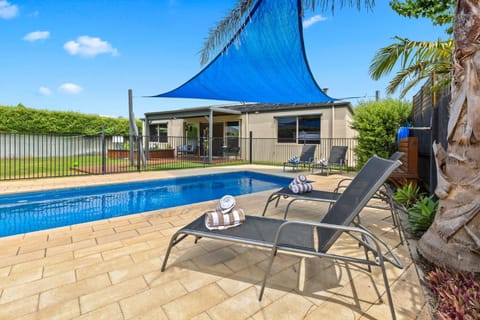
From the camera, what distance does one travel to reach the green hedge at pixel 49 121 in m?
14.7

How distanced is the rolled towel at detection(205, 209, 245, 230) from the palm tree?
473 centimetres

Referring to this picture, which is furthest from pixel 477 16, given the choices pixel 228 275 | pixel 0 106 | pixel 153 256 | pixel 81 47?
pixel 81 47

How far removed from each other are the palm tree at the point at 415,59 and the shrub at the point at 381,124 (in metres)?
2.41

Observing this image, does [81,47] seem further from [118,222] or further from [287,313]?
[287,313]

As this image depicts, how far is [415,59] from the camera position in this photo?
533cm

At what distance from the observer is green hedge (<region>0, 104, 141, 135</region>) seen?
14.7 meters

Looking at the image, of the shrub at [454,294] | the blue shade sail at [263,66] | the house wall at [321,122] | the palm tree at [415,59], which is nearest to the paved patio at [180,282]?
the shrub at [454,294]

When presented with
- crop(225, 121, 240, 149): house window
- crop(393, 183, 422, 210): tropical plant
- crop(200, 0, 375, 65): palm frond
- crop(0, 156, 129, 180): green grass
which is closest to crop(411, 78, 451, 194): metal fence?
crop(393, 183, 422, 210): tropical plant

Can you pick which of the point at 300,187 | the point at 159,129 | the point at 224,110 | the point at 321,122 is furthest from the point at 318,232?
the point at 159,129

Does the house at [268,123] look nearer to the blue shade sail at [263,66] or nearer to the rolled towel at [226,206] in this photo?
the blue shade sail at [263,66]

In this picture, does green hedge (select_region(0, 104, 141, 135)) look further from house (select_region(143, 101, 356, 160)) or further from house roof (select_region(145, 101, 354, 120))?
house roof (select_region(145, 101, 354, 120))

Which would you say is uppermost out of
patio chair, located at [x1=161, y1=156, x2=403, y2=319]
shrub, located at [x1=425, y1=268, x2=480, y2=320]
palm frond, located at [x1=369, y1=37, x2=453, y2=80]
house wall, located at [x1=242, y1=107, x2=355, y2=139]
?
palm frond, located at [x1=369, y1=37, x2=453, y2=80]

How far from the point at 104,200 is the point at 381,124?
348 inches

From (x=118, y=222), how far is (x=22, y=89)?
24953mm
